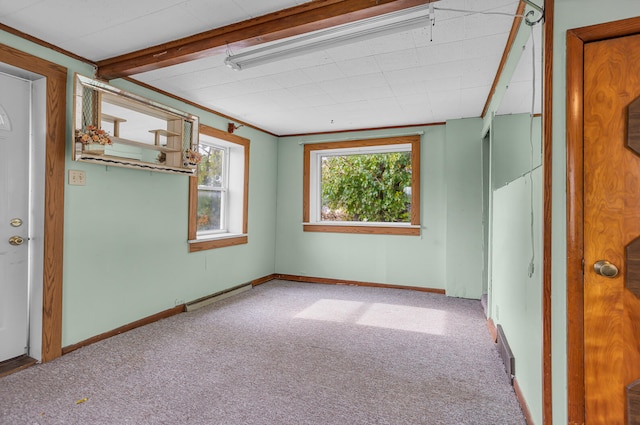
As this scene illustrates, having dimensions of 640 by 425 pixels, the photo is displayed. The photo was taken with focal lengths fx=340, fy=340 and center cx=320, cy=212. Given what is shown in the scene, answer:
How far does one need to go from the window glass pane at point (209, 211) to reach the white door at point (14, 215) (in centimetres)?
184

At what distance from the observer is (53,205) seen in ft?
8.28

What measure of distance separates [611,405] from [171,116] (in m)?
3.75

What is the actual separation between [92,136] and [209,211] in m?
1.95

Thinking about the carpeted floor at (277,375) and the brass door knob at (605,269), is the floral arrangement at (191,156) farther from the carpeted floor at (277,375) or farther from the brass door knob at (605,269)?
the brass door knob at (605,269)

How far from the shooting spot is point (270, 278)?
5.35m

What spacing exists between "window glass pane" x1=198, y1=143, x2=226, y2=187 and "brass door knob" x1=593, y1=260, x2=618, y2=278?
3839 mm

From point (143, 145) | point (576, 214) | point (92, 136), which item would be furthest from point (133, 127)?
point (576, 214)

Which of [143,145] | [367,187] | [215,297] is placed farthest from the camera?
[367,187]

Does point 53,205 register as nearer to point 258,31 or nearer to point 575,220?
point 258,31

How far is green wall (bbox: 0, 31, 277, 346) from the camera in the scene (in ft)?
8.77

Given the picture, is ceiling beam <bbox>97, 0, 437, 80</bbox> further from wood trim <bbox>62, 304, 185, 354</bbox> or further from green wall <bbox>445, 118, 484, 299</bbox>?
green wall <bbox>445, 118, 484, 299</bbox>

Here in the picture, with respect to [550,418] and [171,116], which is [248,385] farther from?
[171,116]

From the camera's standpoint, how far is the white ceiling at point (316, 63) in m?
2.00

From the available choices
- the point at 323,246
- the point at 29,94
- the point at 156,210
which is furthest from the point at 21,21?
the point at 323,246
